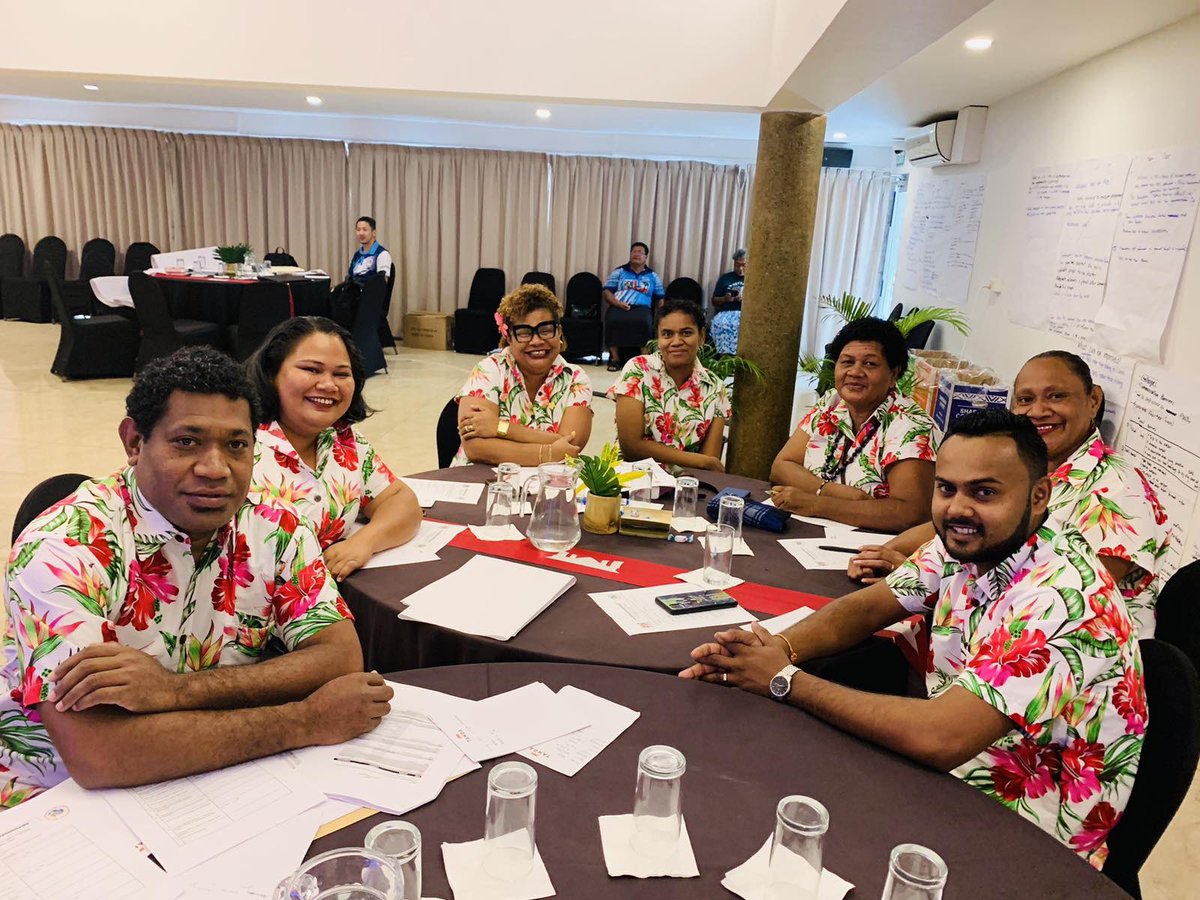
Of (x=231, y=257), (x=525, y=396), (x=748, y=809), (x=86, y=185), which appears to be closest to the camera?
(x=748, y=809)

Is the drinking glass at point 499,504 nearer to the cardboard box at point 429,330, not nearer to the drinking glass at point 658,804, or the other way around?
the drinking glass at point 658,804

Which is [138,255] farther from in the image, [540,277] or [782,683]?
[782,683]

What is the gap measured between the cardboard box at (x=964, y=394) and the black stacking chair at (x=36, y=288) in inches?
442

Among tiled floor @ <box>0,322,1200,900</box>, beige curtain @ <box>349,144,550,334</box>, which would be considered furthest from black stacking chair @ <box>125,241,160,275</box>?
beige curtain @ <box>349,144,550,334</box>

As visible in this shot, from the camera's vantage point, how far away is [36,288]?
11.0 meters

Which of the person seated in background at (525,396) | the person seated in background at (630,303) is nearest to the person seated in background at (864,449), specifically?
the person seated in background at (525,396)

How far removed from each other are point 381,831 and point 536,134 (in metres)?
10.8

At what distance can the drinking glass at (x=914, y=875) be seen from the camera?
1019 mm

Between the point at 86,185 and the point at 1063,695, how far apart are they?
43.0ft

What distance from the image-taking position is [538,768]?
1.36 m

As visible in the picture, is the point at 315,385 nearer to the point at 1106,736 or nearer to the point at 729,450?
the point at 1106,736

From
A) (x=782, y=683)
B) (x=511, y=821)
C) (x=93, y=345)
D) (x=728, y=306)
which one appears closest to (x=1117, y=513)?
Answer: (x=782, y=683)

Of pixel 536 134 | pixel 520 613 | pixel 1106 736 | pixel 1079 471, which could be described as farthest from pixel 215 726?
pixel 536 134

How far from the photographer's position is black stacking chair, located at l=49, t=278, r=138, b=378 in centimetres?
771
